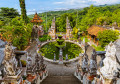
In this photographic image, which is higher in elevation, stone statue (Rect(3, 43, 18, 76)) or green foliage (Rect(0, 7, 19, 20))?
green foliage (Rect(0, 7, 19, 20))

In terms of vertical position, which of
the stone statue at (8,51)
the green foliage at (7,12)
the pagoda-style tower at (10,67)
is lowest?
the pagoda-style tower at (10,67)

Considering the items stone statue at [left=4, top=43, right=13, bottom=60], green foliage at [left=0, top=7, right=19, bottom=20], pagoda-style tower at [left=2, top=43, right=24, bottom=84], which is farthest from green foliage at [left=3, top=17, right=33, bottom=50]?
stone statue at [left=4, top=43, right=13, bottom=60]

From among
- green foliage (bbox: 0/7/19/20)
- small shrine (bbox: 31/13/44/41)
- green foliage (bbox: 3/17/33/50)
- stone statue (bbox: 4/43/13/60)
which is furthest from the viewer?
small shrine (bbox: 31/13/44/41)

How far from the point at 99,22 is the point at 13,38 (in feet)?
88.2

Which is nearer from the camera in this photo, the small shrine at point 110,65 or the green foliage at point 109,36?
the small shrine at point 110,65

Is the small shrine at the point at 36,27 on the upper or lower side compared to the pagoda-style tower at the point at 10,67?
upper

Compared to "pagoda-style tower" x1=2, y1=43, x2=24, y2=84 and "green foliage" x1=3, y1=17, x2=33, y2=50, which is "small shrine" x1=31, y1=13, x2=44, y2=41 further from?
"pagoda-style tower" x1=2, y1=43, x2=24, y2=84

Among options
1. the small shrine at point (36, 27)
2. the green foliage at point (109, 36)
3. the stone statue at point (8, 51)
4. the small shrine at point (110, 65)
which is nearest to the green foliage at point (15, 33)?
the small shrine at point (36, 27)

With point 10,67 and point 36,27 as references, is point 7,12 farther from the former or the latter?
point 10,67

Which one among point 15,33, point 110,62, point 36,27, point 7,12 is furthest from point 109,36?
point 7,12

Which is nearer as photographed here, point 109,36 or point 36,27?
point 109,36

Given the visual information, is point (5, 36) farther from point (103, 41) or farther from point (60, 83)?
point (103, 41)

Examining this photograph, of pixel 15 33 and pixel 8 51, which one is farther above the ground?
pixel 15 33

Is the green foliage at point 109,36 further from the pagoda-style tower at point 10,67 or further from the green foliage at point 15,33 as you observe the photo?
the pagoda-style tower at point 10,67
